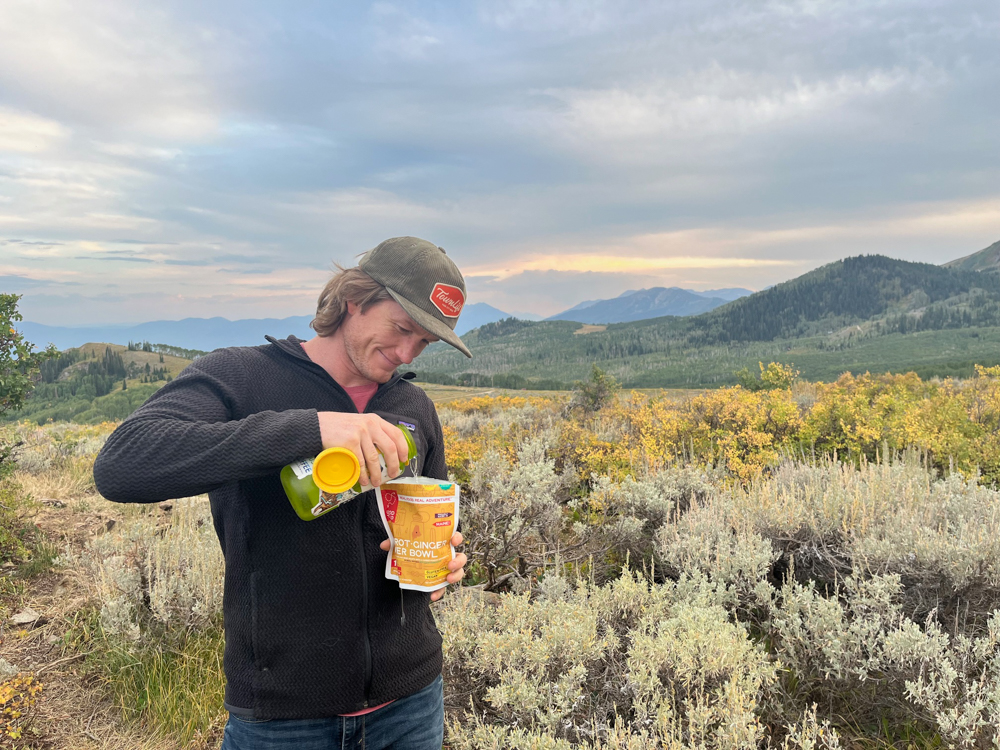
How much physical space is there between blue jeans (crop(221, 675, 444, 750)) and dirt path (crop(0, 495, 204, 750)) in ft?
6.42

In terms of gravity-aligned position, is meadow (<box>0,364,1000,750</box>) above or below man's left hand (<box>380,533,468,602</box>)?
below

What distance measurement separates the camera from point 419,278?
6.47ft

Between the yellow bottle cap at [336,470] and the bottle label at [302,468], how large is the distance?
0.05ft

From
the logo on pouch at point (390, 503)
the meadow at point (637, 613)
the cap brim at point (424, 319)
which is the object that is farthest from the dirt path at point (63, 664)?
the cap brim at point (424, 319)

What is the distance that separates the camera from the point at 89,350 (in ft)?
399

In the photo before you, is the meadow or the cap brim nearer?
the cap brim

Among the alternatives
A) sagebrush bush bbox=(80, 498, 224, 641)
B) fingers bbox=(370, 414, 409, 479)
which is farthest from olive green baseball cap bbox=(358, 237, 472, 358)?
sagebrush bush bbox=(80, 498, 224, 641)

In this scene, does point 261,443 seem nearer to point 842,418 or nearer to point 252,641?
point 252,641

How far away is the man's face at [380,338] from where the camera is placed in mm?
1986

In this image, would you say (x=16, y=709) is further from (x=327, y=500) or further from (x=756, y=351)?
(x=756, y=351)

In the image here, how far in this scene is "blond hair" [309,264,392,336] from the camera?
200cm

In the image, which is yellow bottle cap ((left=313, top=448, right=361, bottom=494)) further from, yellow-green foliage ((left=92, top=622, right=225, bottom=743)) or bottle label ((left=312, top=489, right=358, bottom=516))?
yellow-green foliage ((left=92, top=622, right=225, bottom=743))

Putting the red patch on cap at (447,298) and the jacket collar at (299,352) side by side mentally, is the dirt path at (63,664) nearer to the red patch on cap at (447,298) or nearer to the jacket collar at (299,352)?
the jacket collar at (299,352)

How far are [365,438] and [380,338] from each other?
58 cm
